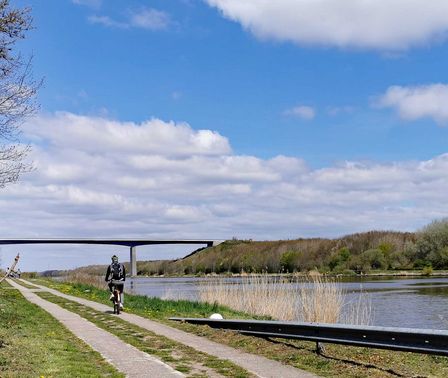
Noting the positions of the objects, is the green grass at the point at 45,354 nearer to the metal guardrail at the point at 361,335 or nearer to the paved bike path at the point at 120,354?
the paved bike path at the point at 120,354

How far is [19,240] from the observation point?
348ft

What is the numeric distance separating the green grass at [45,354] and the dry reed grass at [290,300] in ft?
23.9

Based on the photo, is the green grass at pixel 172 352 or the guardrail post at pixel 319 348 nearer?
the green grass at pixel 172 352

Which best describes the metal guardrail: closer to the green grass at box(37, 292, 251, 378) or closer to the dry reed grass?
the green grass at box(37, 292, 251, 378)

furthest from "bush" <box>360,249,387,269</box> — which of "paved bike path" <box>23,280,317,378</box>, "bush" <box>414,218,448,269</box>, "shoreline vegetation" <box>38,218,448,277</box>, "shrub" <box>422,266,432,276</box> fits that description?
"paved bike path" <box>23,280,317,378</box>

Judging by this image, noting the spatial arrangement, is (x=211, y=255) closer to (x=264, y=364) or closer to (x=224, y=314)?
(x=224, y=314)

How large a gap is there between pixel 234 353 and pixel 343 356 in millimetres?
2211

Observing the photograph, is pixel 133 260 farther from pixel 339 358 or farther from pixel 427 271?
pixel 339 358

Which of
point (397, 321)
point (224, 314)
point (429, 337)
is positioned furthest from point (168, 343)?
point (397, 321)

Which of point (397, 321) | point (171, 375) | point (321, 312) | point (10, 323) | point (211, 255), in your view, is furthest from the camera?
point (211, 255)

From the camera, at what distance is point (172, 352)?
12578 mm

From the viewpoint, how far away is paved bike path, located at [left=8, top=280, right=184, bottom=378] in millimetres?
10188

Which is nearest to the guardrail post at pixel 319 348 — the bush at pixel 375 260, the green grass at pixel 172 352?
the green grass at pixel 172 352

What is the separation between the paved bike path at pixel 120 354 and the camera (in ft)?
33.4
